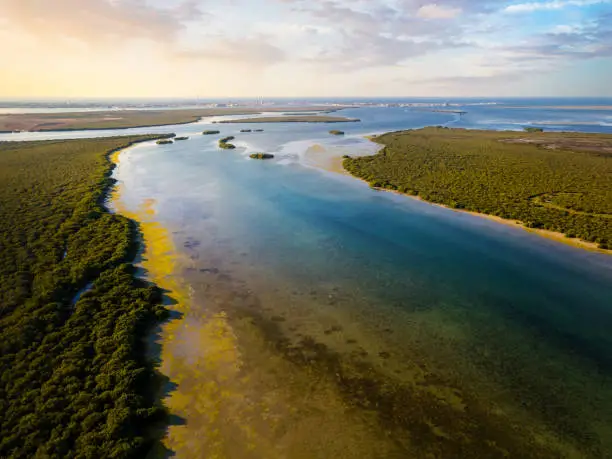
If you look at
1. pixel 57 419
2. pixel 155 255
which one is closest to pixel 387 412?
pixel 57 419

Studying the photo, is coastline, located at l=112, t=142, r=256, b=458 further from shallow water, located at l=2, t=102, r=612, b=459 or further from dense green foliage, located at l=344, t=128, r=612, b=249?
dense green foliage, located at l=344, t=128, r=612, b=249

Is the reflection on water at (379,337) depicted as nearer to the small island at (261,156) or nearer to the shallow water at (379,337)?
the shallow water at (379,337)

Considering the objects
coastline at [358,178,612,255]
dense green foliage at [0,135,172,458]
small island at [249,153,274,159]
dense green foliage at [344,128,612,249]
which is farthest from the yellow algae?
small island at [249,153,274,159]

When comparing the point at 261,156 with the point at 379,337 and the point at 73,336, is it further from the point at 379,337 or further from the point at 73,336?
the point at 379,337

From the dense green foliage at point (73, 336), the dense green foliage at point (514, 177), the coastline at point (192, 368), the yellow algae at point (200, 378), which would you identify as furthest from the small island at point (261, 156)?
the yellow algae at point (200, 378)

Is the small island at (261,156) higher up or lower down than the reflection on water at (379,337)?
higher up

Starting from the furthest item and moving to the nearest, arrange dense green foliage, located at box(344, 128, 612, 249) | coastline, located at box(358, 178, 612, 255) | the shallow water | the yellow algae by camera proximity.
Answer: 1. dense green foliage, located at box(344, 128, 612, 249)
2. coastline, located at box(358, 178, 612, 255)
3. the shallow water
4. the yellow algae
